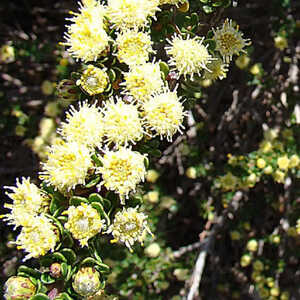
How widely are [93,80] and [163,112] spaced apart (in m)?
0.29

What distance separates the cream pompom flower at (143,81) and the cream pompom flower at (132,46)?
0.10ft

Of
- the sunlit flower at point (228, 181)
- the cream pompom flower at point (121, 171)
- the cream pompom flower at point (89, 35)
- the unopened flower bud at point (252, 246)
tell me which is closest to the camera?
the cream pompom flower at point (121, 171)

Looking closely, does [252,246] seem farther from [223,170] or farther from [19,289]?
[19,289]

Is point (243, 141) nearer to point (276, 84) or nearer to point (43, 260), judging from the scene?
point (276, 84)

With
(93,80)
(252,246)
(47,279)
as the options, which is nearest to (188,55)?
(93,80)

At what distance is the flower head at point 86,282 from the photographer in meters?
1.36

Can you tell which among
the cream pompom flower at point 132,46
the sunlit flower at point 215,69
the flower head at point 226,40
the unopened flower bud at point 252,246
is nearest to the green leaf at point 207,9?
the flower head at point 226,40

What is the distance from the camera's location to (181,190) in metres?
3.03

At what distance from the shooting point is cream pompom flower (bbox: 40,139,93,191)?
1.42m

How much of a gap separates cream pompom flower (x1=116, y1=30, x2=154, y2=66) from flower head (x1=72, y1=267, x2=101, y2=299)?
2.50 feet

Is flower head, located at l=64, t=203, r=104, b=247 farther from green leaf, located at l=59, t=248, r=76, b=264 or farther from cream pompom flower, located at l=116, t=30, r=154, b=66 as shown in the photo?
cream pompom flower, located at l=116, t=30, r=154, b=66

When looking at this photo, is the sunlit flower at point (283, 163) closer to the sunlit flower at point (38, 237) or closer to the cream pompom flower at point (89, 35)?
the cream pompom flower at point (89, 35)

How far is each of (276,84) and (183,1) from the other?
1.55 meters

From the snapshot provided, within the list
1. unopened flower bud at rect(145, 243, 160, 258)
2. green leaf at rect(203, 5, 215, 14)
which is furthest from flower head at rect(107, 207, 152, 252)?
unopened flower bud at rect(145, 243, 160, 258)
